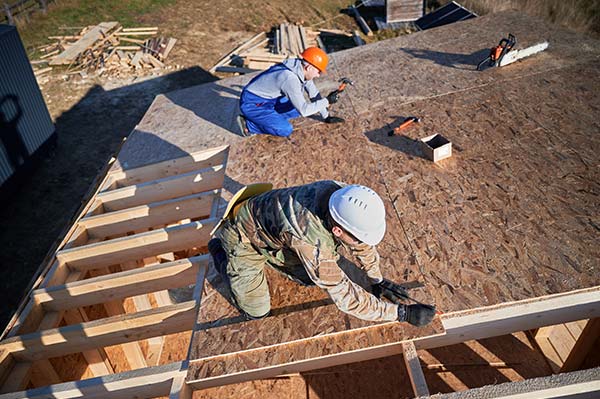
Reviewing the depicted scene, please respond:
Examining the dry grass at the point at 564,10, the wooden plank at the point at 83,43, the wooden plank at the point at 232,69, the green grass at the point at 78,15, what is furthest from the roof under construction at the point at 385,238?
the green grass at the point at 78,15

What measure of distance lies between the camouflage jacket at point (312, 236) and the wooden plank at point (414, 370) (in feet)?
0.88

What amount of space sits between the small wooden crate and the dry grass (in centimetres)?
1006

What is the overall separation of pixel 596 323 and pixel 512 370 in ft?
4.27

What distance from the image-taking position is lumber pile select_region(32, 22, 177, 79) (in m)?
14.9

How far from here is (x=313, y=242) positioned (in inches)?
122

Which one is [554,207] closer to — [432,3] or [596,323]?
[596,323]

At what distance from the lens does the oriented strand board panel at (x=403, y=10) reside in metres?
15.6

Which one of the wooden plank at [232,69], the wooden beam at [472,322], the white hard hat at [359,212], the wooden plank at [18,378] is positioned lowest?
the wooden plank at [232,69]

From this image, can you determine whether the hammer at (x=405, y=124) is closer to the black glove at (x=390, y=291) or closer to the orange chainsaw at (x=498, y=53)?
the orange chainsaw at (x=498, y=53)

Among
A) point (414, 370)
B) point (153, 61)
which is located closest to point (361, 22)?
point (153, 61)

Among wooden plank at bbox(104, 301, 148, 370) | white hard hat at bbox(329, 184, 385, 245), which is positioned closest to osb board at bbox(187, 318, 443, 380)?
white hard hat at bbox(329, 184, 385, 245)

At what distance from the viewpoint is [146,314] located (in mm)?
4141

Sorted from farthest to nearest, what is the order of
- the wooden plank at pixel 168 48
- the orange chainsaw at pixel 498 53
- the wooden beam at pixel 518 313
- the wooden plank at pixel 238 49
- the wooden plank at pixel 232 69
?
the wooden plank at pixel 168 48 → the wooden plank at pixel 238 49 → the wooden plank at pixel 232 69 → the orange chainsaw at pixel 498 53 → the wooden beam at pixel 518 313

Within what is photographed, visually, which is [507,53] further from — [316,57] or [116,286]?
[116,286]
